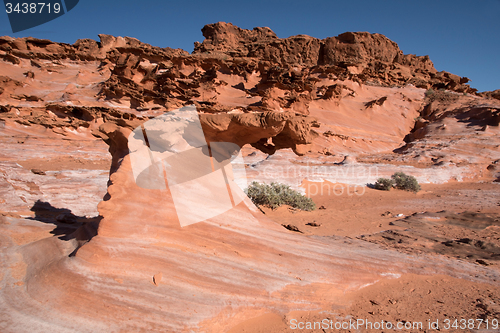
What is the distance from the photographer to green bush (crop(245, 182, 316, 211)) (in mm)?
6633

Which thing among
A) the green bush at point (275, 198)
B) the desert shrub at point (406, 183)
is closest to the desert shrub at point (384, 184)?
the desert shrub at point (406, 183)

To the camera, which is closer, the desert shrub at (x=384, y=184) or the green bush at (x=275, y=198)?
the green bush at (x=275, y=198)

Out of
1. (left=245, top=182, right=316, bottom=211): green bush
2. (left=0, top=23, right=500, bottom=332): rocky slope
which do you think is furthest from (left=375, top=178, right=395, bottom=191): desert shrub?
(left=245, top=182, right=316, bottom=211): green bush

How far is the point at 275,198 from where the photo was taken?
22.0ft

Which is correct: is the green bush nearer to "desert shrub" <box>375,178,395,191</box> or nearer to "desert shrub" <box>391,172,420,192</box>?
"desert shrub" <box>375,178,395,191</box>

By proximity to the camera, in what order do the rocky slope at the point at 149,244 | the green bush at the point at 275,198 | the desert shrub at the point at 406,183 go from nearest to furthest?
the rocky slope at the point at 149,244
the green bush at the point at 275,198
the desert shrub at the point at 406,183

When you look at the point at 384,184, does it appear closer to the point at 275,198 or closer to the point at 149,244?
the point at 275,198

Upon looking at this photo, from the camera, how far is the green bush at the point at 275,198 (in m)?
6.63

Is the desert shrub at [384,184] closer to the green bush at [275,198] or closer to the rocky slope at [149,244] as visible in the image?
the rocky slope at [149,244]

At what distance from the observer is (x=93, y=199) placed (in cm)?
486

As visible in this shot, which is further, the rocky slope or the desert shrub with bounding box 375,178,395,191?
the desert shrub with bounding box 375,178,395,191

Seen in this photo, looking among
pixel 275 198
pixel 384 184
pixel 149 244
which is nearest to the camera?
pixel 149 244

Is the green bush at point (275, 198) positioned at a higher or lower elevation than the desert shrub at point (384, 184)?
lower

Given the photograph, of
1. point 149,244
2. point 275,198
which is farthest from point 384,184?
point 149,244
